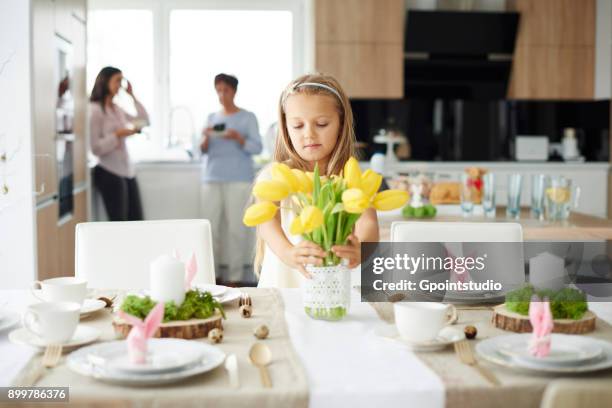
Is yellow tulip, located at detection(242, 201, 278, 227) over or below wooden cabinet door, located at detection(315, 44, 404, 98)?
below

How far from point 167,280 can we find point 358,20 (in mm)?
4835

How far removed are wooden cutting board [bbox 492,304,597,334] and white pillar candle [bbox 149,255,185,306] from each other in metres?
0.60

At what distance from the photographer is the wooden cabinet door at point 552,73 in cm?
617

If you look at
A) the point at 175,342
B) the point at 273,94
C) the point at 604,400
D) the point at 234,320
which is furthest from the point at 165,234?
the point at 273,94

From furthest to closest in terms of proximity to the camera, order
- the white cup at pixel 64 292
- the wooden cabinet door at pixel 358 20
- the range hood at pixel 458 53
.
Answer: the range hood at pixel 458 53
the wooden cabinet door at pixel 358 20
the white cup at pixel 64 292

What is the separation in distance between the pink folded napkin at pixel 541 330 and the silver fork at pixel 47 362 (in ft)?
2.44

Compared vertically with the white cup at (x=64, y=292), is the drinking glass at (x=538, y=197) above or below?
above

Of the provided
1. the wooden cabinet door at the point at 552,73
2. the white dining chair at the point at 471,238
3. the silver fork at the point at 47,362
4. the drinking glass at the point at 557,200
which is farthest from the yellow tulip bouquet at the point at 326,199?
the wooden cabinet door at the point at 552,73

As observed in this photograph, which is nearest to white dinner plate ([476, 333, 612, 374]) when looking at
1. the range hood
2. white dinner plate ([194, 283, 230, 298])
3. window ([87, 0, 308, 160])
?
white dinner plate ([194, 283, 230, 298])

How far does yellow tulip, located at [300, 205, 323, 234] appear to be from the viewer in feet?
4.64

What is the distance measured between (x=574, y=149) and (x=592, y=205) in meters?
0.47

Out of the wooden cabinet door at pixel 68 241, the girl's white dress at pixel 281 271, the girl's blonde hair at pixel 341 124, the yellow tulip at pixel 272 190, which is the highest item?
the girl's blonde hair at pixel 341 124

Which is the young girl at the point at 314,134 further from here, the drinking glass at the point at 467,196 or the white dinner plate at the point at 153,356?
the drinking glass at the point at 467,196

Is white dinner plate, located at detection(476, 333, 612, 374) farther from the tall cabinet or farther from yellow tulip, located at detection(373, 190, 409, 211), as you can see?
the tall cabinet
